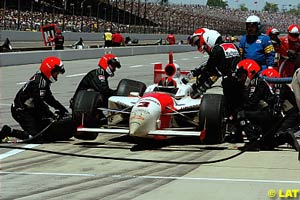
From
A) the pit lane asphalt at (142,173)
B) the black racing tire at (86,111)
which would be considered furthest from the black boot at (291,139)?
the black racing tire at (86,111)

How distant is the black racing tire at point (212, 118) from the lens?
8586 millimetres

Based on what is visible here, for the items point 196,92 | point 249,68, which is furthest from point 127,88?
point 249,68

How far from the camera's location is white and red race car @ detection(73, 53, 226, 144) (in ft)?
27.8

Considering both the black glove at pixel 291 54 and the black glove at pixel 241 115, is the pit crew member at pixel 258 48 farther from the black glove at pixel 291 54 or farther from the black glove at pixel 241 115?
the black glove at pixel 241 115

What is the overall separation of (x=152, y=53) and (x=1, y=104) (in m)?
25.8

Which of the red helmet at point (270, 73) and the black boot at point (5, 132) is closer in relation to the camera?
the black boot at point (5, 132)

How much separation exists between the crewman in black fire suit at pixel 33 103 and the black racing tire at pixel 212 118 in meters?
2.41

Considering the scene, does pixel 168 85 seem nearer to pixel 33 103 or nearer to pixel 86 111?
pixel 86 111

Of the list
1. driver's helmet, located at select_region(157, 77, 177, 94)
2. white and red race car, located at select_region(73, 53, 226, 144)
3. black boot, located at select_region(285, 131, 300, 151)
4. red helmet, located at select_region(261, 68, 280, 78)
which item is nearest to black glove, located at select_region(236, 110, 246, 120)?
white and red race car, located at select_region(73, 53, 226, 144)

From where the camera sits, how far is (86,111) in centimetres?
916

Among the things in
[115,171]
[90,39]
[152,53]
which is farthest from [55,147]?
[90,39]

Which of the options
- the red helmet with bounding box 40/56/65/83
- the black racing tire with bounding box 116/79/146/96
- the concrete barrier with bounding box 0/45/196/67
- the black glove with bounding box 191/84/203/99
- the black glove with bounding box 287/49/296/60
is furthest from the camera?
the concrete barrier with bounding box 0/45/196/67

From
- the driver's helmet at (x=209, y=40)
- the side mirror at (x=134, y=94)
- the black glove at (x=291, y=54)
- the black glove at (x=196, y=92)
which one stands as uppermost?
the driver's helmet at (x=209, y=40)

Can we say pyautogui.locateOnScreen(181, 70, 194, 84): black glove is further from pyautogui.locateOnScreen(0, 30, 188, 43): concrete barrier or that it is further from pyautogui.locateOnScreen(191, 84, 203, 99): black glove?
pyautogui.locateOnScreen(0, 30, 188, 43): concrete barrier
